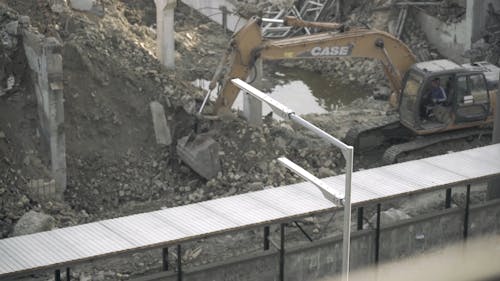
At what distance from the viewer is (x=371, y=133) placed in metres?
24.2

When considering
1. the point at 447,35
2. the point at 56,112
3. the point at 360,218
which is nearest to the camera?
the point at 360,218

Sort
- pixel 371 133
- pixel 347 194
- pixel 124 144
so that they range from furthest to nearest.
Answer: pixel 371 133
pixel 124 144
pixel 347 194

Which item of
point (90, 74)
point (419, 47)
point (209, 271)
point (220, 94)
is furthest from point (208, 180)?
point (419, 47)

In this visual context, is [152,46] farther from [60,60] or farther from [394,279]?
[394,279]

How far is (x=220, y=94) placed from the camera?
906 inches

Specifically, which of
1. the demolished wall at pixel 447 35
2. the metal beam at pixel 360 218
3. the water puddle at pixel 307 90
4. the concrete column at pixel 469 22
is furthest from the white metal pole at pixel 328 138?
the demolished wall at pixel 447 35

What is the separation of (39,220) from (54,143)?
240cm

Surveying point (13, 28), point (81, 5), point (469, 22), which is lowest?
point (469, 22)

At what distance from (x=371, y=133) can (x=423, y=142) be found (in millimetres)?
1219

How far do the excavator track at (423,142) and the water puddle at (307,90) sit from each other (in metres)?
5.75

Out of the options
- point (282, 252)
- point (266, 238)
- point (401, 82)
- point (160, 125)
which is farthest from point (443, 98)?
point (282, 252)

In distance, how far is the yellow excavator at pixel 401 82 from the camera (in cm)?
2291

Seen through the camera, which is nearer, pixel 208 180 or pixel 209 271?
pixel 209 271

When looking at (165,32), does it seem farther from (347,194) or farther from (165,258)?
(347,194)
